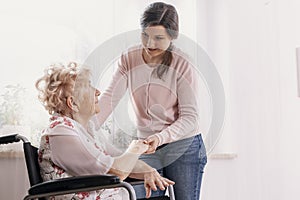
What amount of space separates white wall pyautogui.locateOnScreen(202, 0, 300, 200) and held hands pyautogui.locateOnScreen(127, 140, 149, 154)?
0.99 metres

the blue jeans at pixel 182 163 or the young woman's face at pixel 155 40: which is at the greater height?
the young woman's face at pixel 155 40

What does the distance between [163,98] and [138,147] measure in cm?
25

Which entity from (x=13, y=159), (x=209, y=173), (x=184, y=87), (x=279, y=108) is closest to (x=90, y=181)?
(x=184, y=87)

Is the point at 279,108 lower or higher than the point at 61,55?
lower

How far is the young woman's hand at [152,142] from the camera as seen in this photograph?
1801 mm

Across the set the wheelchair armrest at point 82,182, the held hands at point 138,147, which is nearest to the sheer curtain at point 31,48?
the held hands at point 138,147

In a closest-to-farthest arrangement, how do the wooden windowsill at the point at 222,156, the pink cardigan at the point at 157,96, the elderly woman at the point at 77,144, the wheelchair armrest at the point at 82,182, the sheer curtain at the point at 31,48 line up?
the wheelchair armrest at the point at 82,182 < the elderly woman at the point at 77,144 < the pink cardigan at the point at 157,96 < the sheer curtain at the point at 31,48 < the wooden windowsill at the point at 222,156

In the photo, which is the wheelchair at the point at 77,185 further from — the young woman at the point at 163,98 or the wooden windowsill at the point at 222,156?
the wooden windowsill at the point at 222,156

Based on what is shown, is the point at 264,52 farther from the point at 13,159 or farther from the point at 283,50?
the point at 13,159

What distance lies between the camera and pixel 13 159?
7.02 feet

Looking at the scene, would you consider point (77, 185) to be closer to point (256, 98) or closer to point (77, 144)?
point (77, 144)

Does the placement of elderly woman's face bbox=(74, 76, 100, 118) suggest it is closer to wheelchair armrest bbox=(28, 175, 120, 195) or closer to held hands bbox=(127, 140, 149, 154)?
held hands bbox=(127, 140, 149, 154)

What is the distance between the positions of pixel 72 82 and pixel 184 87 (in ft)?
1.35

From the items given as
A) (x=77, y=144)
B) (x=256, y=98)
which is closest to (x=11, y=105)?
(x=77, y=144)
